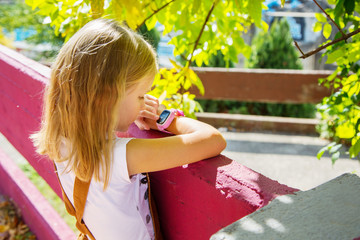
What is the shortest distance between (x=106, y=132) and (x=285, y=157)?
4.28 metres

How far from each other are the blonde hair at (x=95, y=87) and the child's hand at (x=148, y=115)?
10.2 inches

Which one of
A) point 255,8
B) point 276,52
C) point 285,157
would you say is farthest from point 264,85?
point 255,8

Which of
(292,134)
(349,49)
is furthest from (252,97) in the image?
(349,49)

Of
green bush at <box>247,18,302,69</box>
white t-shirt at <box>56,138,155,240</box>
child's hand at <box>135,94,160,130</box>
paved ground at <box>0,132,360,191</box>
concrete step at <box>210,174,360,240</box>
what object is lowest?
paved ground at <box>0,132,360,191</box>

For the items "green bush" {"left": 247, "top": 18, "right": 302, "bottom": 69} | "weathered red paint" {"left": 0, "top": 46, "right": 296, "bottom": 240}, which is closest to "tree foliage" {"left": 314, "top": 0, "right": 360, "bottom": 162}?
"weathered red paint" {"left": 0, "top": 46, "right": 296, "bottom": 240}

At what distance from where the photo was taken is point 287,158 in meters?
5.21

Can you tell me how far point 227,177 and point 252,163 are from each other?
3.93m

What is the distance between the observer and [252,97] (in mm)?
6039

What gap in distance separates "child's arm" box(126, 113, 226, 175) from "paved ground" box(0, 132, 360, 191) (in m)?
3.28

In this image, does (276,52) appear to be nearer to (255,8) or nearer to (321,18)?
(321,18)

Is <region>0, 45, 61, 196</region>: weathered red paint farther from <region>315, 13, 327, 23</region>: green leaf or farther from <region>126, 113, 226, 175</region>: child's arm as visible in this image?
<region>315, 13, 327, 23</region>: green leaf

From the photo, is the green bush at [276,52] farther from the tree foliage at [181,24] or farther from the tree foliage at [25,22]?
the tree foliage at [181,24]

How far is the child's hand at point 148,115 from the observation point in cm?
162

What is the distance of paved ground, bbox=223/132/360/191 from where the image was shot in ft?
15.2
